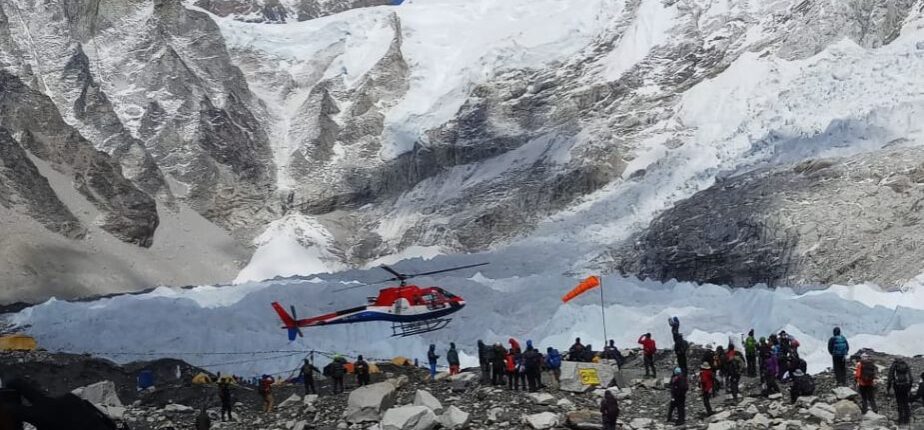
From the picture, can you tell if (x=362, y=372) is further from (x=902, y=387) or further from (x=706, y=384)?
(x=902, y=387)

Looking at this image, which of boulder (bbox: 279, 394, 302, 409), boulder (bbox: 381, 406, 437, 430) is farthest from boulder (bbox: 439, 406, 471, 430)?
boulder (bbox: 279, 394, 302, 409)

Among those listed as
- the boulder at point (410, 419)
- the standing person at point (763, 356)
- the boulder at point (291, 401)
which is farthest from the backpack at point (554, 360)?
the boulder at point (291, 401)

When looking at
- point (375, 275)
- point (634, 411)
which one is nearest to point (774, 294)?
point (634, 411)

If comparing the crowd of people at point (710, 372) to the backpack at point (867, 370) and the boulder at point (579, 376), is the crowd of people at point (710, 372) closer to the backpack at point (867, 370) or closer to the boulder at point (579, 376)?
the backpack at point (867, 370)

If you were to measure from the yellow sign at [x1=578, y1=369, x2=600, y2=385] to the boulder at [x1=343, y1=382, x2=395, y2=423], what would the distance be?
488 centimetres

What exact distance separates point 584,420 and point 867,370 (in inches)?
221

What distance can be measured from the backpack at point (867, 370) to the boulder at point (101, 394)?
1995 centimetres

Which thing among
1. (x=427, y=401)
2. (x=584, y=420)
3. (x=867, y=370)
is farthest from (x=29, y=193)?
(x=867, y=370)

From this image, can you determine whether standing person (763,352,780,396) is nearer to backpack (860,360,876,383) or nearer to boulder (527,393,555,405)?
backpack (860,360,876,383)

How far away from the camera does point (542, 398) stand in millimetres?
25469

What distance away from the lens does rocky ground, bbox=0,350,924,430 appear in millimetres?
22406

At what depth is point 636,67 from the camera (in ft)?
486

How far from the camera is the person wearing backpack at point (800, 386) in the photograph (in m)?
23.6

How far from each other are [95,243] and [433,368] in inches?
3877
